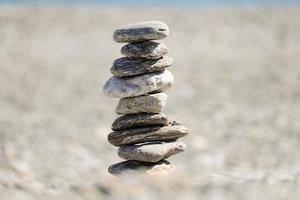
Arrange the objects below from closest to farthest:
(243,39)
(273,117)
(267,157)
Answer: (267,157)
(273,117)
(243,39)

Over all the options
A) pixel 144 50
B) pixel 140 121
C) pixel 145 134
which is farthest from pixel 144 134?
pixel 144 50

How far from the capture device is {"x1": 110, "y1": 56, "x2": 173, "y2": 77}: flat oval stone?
10477mm

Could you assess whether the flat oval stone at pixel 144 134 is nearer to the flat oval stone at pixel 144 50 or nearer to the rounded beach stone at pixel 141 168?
the rounded beach stone at pixel 141 168

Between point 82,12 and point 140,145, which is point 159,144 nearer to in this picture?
point 140,145

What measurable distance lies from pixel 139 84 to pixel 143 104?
309mm

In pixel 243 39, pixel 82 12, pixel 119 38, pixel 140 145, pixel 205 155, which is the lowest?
pixel 140 145

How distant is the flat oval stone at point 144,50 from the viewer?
34.4 ft

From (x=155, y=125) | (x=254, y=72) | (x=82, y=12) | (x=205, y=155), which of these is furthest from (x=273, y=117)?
(x=82, y=12)

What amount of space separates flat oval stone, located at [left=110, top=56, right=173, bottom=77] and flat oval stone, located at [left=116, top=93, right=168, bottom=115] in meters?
0.36

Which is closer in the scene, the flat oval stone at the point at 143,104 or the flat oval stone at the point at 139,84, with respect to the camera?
the flat oval stone at the point at 139,84

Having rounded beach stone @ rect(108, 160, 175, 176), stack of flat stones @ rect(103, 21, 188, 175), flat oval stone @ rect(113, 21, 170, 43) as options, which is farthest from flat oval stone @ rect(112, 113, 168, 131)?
flat oval stone @ rect(113, 21, 170, 43)

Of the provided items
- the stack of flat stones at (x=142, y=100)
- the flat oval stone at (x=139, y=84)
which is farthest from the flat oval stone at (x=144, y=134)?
the flat oval stone at (x=139, y=84)

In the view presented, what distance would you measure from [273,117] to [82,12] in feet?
51.8

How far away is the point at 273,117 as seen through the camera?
20344 millimetres
